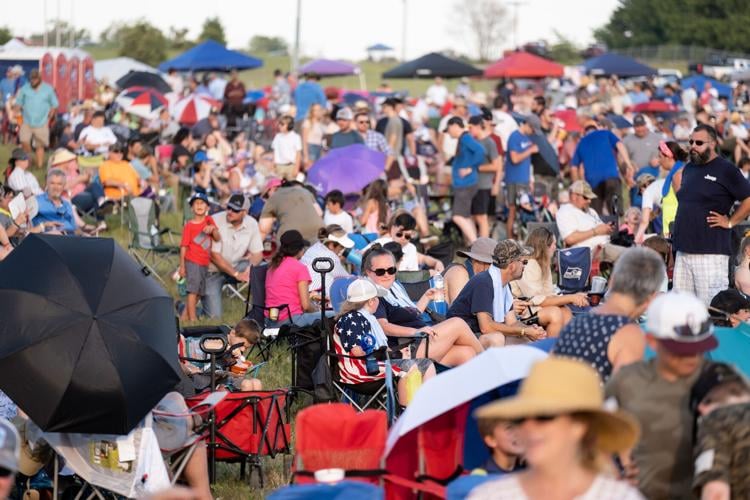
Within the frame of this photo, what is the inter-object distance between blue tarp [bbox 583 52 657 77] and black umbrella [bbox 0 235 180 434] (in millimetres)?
34864

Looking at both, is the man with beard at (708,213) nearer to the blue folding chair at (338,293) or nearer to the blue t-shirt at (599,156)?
the blue folding chair at (338,293)

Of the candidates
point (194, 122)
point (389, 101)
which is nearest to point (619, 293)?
point (389, 101)

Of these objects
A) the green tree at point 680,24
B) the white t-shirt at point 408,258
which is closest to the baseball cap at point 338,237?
the white t-shirt at point 408,258

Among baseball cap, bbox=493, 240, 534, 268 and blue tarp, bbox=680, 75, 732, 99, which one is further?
blue tarp, bbox=680, 75, 732, 99

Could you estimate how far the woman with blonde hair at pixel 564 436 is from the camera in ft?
13.4

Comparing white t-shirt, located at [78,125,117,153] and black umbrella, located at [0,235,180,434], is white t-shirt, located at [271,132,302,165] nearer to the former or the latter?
white t-shirt, located at [78,125,117,153]

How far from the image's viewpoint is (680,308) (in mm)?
4867

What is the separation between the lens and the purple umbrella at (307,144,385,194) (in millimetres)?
16172

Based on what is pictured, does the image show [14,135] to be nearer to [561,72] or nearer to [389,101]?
[389,101]

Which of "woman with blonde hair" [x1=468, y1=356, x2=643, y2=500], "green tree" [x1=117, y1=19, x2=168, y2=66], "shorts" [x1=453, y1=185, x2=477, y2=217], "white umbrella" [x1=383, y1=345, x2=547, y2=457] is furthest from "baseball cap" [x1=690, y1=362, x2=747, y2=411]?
"green tree" [x1=117, y1=19, x2=168, y2=66]

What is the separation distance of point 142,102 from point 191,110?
1008mm

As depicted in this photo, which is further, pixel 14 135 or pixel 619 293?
pixel 14 135

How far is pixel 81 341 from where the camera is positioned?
701 cm

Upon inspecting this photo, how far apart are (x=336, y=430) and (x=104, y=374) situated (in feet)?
5.42
